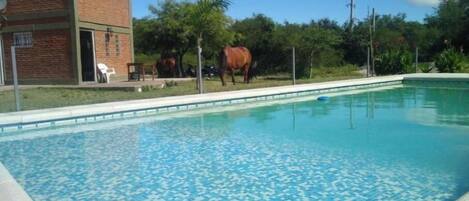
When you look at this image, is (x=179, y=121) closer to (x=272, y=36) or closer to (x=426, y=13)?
(x=272, y=36)

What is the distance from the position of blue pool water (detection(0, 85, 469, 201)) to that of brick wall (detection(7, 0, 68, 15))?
25.7ft

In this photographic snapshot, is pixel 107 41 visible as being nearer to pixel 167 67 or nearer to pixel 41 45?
pixel 41 45

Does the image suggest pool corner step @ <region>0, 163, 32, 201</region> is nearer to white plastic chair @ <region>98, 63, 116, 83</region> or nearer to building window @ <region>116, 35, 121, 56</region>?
white plastic chair @ <region>98, 63, 116, 83</region>

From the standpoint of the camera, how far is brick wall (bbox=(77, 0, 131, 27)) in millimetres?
16547

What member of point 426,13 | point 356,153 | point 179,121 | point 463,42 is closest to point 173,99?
point 179,121

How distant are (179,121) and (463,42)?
28.1m

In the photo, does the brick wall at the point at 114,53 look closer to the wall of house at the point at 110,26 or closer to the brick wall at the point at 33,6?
the wall of house at the point at 110,26

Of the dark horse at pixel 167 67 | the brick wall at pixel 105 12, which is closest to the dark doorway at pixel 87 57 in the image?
the brick wall at pixel 105 12

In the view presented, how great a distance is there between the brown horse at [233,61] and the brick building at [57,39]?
4.66 metres

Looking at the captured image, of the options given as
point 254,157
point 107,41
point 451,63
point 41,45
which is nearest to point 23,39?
point 41,45

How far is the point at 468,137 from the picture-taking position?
790 cm

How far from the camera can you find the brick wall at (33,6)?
16156mm

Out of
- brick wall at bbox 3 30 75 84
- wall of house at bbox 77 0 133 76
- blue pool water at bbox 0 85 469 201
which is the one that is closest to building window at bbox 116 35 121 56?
wall of house at bbox 77 0 133 76

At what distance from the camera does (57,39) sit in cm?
1642
